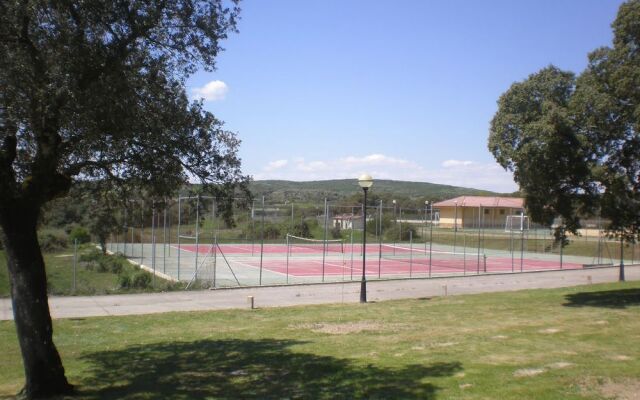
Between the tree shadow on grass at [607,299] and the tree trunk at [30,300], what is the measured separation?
1489 centimetres

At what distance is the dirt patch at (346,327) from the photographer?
530 inches

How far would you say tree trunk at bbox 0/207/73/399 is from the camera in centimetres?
774

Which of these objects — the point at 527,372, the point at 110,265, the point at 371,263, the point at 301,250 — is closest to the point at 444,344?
the point at 527,372

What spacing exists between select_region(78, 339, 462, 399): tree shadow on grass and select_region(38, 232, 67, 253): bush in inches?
1317

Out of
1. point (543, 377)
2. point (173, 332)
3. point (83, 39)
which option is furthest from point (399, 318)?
point (83, 39)

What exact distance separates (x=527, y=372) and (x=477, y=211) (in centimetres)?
5559

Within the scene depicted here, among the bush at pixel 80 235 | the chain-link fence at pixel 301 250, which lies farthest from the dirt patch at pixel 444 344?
the bush at pixel 80 235

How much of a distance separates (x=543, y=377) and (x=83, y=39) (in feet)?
25.5

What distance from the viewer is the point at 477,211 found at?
204 ft

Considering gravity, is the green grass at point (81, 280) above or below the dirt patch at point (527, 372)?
below

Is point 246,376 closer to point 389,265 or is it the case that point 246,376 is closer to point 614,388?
point 614,388

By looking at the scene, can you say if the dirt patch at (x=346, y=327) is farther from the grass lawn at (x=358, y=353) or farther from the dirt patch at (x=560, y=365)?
the dirt patch at (x=560, y=365)

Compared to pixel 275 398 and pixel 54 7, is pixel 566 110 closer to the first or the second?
pixel 275 398

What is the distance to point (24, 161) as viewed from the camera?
8.60 m
